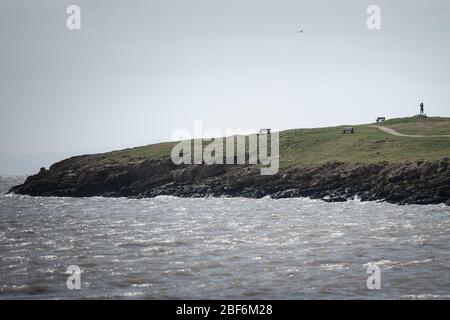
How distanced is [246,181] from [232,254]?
58.9 m

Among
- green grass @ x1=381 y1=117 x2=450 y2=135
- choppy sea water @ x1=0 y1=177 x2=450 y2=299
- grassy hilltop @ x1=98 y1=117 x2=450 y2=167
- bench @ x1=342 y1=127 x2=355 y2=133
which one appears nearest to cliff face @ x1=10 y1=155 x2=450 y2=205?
grassy hilltop @ x1=98 y1=117 x2=450 y2=167

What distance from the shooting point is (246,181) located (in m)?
95.4

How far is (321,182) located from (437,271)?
5699 cm

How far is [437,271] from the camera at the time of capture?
99.8 ft

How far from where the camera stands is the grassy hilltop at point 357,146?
309 feet

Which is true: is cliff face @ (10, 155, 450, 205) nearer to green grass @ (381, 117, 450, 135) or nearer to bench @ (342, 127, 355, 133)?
bench @ (342, 127, 355, 133)

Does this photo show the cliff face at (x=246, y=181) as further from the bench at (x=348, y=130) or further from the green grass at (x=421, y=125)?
the green grass at (x=421, y=125)

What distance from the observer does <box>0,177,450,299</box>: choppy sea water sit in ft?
89.5

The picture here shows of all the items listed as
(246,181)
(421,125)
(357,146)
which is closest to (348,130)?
(421,125)

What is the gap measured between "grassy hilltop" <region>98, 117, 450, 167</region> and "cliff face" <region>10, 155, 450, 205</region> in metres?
5.19

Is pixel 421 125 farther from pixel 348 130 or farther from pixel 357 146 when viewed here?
pixel 357 146

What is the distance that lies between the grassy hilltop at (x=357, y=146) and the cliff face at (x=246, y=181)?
519cm

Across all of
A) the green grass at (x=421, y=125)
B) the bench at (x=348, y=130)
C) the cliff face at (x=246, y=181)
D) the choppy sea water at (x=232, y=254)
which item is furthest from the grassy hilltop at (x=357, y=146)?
the choppy sea water at (x=232, y=254)
